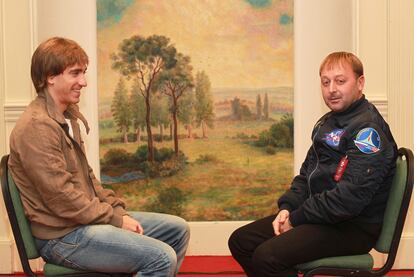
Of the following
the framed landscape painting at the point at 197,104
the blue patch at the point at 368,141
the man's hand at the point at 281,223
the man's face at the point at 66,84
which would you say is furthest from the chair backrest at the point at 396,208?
the framed landscape painting at the point at 197,104

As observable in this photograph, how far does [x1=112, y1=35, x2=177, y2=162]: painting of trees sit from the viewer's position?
13.6 ft

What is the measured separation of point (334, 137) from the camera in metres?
2.66

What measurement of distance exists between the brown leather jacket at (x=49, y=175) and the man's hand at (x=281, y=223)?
0.70 meters

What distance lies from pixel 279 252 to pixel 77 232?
2.63 feet

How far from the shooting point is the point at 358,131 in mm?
2564

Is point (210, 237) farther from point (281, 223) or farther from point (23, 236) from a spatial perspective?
point (23, 236)

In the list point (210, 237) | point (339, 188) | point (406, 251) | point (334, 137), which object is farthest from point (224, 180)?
point (339, 188)

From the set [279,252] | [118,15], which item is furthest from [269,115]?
[279,252]

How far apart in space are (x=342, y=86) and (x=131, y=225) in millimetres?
1077

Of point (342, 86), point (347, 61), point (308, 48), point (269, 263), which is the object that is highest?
point (308, 48)

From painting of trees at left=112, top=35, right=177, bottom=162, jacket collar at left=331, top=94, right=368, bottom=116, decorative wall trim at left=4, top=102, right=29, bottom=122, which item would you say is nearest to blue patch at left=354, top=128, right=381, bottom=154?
jacket collar at left=331, top=94, right=368, bottom=116

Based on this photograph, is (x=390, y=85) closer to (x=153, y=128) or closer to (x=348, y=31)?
(x=348, y=31)

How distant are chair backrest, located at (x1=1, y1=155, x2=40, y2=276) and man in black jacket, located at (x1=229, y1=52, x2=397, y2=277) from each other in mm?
900

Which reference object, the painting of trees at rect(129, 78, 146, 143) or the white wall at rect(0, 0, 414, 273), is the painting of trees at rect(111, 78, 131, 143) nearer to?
the painting of trees at rect(129, 78, 146, 143)
